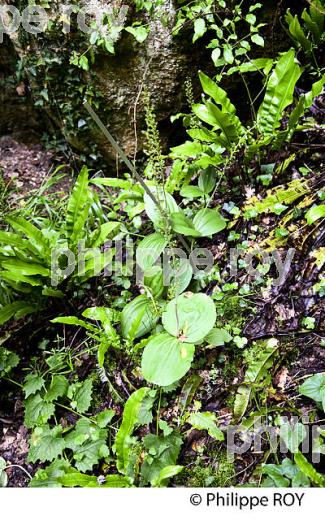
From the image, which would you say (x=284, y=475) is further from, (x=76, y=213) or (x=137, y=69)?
(x=137, y=69)

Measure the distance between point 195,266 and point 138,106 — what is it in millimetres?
1492

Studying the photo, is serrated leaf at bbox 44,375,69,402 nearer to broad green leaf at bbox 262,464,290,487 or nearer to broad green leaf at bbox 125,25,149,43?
broad green leaf at bbox 262,464,290,487

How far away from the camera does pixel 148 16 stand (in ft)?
10.6

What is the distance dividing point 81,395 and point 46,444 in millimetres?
328

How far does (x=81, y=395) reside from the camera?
2.70m

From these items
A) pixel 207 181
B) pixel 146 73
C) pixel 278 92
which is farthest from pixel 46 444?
pixel 146 73

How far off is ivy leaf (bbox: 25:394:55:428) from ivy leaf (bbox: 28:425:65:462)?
56mm

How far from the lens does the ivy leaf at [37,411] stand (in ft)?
8.64

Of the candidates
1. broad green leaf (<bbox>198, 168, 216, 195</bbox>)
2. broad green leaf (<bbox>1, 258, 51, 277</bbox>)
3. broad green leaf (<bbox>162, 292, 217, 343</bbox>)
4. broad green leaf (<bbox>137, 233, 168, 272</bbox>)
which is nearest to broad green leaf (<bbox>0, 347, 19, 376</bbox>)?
broad green leaf (<bbox>1, 258, 51, 277</bbox>)

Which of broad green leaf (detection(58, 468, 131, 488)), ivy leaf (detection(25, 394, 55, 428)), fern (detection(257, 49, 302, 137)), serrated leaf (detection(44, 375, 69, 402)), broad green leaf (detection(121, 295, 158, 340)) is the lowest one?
broad green leaf (detection(58, 468, 131, 488))

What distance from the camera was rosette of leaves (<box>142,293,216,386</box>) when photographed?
216 centimetres
